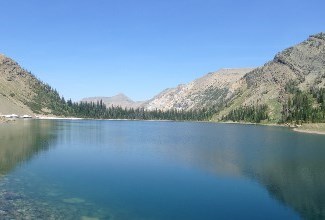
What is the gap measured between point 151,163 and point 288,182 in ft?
90.9

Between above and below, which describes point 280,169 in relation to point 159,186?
above

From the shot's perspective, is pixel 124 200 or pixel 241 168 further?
pixel 241 168

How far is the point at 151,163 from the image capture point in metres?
74.2

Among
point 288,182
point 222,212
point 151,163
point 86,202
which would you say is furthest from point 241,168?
point 86,202

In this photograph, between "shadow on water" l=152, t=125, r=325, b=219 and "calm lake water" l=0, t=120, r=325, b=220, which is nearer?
"calm lake water" l=0, t=120, r=325, b=220

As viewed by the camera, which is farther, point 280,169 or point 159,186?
point 280,169

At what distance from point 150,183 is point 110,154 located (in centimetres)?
3495

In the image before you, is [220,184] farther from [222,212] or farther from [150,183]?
[222,212]

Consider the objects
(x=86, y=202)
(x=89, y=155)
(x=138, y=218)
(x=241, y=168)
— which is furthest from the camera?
(x=89, y=155)

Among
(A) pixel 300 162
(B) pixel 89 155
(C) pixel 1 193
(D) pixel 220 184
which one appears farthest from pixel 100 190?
(A) pixel 300 162

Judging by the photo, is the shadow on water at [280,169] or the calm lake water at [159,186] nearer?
the calm lake water at [159,186]

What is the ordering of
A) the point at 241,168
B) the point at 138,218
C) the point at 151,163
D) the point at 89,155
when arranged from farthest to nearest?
the point at 89,155
the point at 151,163
the point at 241,168
the point at 138,218

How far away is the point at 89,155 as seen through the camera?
8612 centimetres

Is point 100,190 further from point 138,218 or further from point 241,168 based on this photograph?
point 241,168
